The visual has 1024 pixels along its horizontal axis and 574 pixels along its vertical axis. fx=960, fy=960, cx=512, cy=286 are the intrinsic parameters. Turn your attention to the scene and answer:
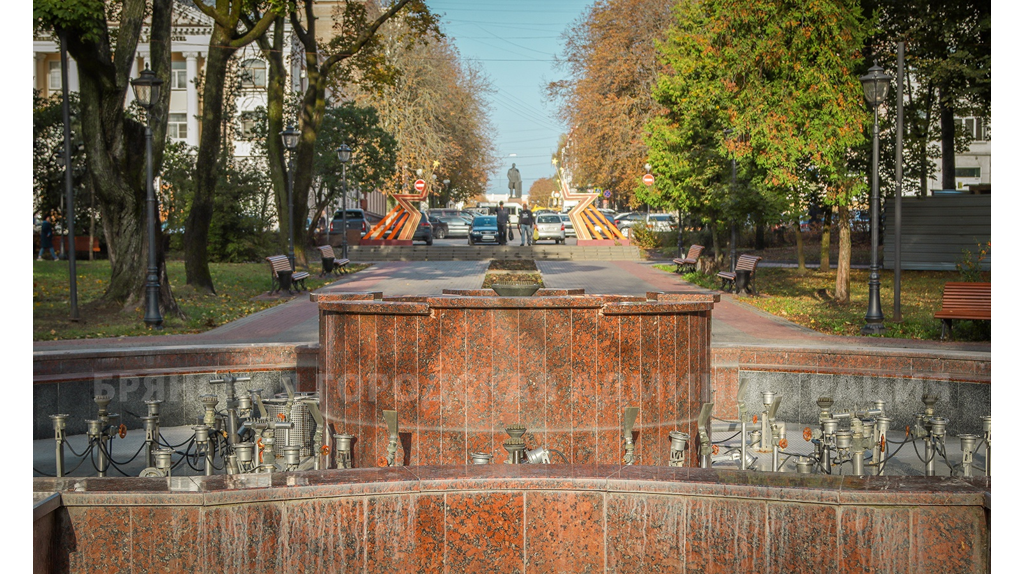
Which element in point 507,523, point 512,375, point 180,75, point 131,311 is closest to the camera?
point 507,523

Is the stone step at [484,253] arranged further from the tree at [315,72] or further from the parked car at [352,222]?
the tree at [315,72]

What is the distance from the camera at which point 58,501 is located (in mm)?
4191

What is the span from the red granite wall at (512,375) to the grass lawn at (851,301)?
8.46 meters

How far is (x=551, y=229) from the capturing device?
4744cm

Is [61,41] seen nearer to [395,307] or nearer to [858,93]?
[395,307]

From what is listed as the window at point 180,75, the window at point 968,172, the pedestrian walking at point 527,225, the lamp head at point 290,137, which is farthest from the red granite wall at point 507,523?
the window at point 180,75

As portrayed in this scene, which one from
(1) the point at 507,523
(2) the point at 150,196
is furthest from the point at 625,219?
(1) the point at 507,523

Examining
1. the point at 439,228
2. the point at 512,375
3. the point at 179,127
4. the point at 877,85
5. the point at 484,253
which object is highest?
the point at 179,127

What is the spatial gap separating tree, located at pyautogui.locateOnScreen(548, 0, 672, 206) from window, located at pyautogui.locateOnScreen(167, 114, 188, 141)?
2680cm

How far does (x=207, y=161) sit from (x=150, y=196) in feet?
14.9

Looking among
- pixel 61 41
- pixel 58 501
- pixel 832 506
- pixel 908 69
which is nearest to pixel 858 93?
pixel 908 69

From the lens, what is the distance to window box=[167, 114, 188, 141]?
59188mm

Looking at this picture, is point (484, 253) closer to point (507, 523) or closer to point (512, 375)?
point (512, 375)

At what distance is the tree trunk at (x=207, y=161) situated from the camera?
66.7 ft
